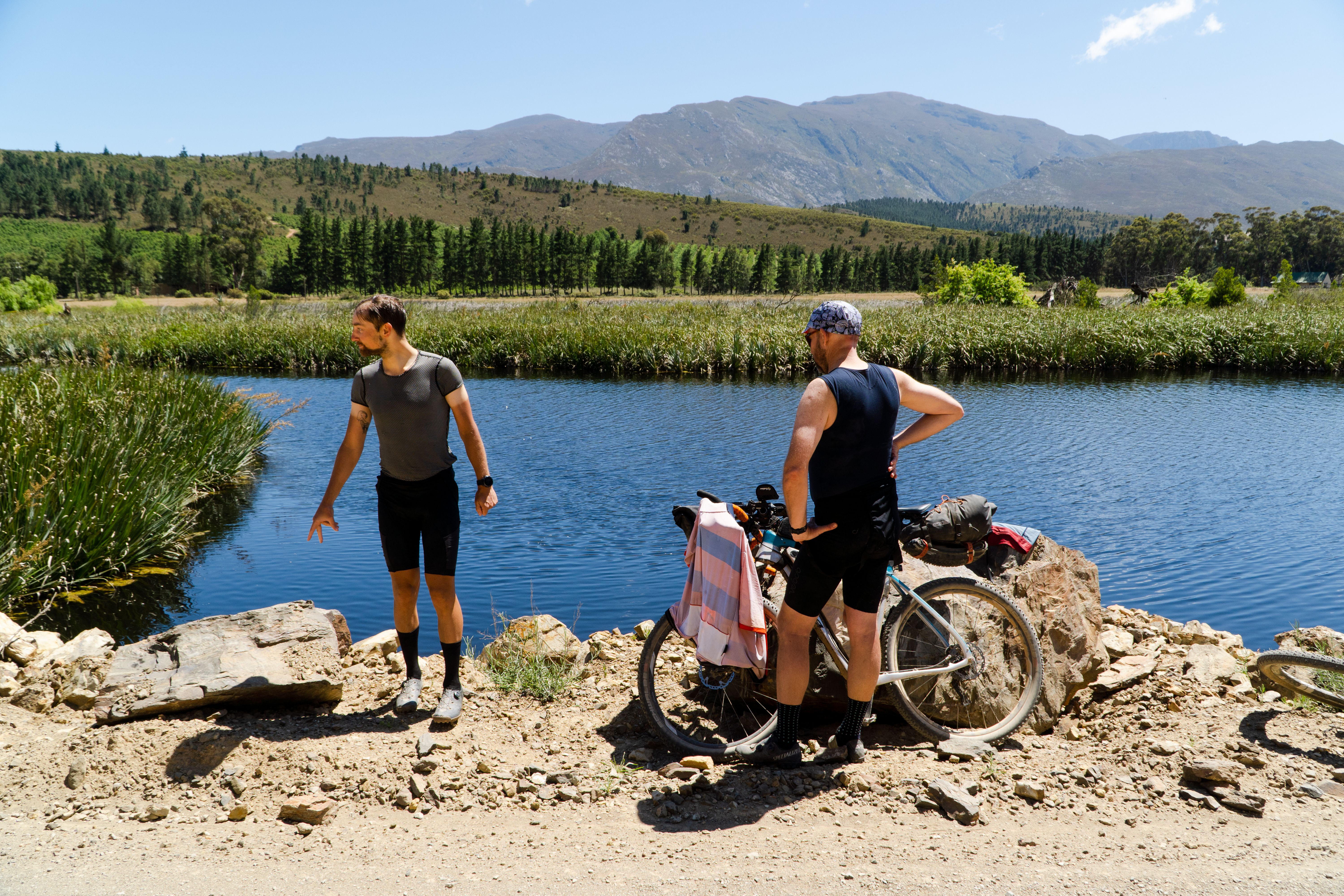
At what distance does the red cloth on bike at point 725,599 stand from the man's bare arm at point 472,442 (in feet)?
3.61

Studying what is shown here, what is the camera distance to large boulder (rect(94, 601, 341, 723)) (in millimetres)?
4348

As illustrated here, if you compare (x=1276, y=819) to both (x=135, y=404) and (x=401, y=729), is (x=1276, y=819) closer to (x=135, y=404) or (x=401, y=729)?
(x=401, y=729)

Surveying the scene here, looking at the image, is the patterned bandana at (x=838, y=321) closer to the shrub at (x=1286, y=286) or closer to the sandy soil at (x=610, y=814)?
the sandy soil at (x=610, y=814)

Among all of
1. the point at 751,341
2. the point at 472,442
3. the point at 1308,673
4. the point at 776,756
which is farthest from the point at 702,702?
the point at 751,341

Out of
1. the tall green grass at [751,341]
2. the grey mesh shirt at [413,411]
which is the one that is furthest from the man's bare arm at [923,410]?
the tall green grass at [751,341]

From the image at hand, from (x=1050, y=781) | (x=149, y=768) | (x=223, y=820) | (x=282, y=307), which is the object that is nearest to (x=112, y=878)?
(x=223, y=820)

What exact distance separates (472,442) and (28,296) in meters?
70.1

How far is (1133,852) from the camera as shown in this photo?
3.21 metres

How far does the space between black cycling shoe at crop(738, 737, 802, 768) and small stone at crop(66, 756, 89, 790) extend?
2.97 metres

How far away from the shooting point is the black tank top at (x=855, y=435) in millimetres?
3461

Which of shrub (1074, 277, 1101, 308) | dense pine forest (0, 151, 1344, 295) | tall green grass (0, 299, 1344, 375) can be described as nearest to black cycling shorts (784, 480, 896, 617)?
tall green grass (0, 299, 1344, 375)

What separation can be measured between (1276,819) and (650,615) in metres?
4.75

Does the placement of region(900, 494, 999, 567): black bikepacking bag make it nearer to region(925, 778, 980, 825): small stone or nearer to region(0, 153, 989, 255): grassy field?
region(925, 778, 980, 825): small stone

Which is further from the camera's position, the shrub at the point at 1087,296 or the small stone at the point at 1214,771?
the shrub at the point at 1087,296
